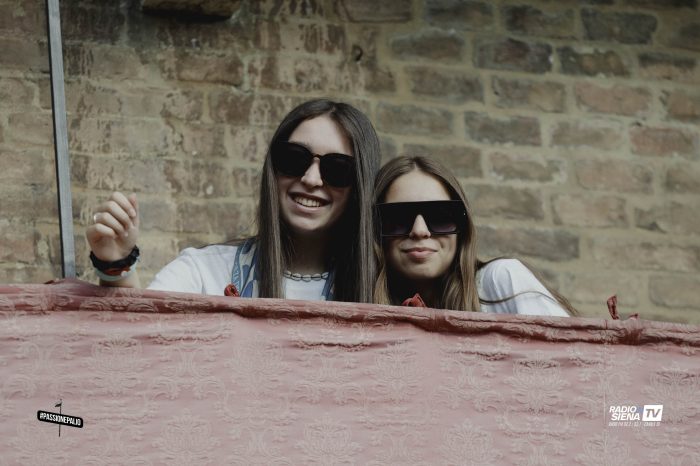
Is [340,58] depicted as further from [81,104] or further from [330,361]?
[330,361]

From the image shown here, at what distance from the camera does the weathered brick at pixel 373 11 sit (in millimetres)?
5758

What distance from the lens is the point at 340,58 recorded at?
224 inches

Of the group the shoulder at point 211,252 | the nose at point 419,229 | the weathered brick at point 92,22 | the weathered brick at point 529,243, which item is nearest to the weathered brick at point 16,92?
the weathered brick at point 92,22

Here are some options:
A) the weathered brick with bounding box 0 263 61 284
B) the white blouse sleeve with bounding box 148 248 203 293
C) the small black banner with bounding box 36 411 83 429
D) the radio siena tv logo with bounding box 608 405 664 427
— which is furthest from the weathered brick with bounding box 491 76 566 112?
the small black banner with bounding box 36 411 83 429

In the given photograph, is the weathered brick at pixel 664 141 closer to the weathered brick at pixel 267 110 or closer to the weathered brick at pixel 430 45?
the weathered brick at pixel 430 45

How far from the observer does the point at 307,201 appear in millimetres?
3725

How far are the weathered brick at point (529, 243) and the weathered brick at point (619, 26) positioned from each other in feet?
3.22

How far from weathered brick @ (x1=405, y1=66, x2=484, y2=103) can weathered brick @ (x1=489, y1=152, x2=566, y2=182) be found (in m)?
0.30

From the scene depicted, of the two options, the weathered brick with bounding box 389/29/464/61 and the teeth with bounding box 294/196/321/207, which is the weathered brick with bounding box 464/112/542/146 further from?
the teeth with bounding box 294/196/321/207

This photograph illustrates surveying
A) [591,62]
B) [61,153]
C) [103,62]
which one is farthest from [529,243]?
[61,153]

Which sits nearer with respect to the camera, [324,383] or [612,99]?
[324,383]

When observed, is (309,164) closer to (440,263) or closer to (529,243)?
(440,263)

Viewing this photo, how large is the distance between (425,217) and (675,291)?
2596mm

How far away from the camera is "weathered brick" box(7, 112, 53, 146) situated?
17.3ft
